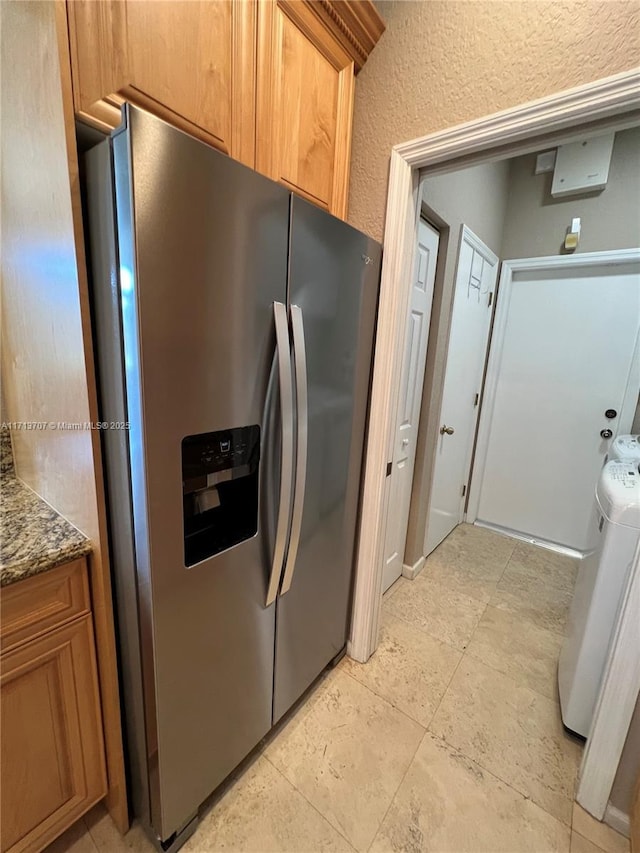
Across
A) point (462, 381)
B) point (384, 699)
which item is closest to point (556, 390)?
point (462, 381)

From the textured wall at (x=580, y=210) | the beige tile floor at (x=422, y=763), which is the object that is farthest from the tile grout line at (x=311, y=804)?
the textured wall at (x=580, y=210)

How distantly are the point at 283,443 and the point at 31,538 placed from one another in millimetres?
656

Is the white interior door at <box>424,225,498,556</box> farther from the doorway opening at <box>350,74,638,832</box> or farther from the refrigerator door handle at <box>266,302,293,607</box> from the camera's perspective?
the refrigerator door handle at <box>266,302,293,607</box>

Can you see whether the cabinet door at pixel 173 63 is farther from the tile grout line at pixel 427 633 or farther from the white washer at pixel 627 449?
the tile grout line at pixel 427 633

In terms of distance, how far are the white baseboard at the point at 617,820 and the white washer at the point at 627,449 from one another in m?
1.25

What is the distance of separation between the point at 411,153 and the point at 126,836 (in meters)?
2.34

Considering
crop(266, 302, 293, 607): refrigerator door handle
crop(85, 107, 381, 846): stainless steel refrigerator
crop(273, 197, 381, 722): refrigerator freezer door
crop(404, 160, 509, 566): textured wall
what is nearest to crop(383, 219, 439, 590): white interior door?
crop(404, 160, 509, 566): textured wall

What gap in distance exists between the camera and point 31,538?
0.89 meters

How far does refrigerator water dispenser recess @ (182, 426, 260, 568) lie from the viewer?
868 mm

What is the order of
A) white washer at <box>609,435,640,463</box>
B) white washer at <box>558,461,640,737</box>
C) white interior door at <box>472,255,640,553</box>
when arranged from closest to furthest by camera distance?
white washer at <box>558,461,640,737</box> < white washer at <box>609,435,640,463</box> < white interior door at <box>472,255,640,553</box>

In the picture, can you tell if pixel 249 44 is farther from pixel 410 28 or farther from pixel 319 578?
pixel 319 578

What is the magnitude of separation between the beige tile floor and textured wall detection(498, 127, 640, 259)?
251cm

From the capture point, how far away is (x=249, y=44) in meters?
0.98

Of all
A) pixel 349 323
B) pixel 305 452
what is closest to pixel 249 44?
pixel 349 323
